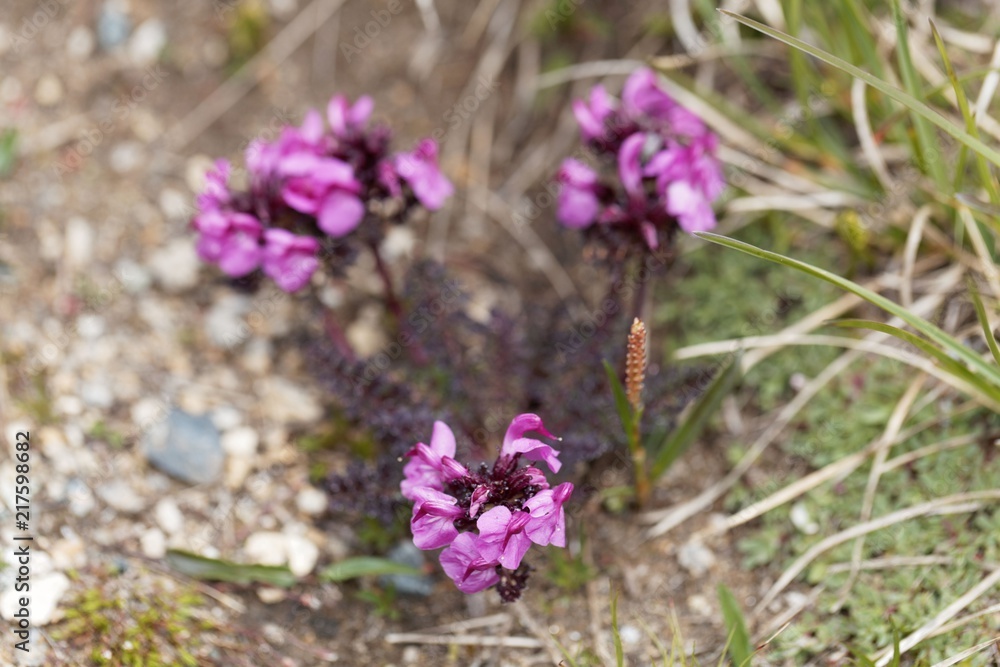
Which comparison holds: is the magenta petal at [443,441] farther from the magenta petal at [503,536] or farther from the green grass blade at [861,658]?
the green grass blade at [861,658]

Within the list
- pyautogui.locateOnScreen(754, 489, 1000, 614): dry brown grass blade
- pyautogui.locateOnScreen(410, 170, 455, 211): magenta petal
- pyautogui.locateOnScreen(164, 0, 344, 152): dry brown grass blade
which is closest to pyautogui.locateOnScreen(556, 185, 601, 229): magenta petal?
pyautogui.locateOnScreen(410, 170, 455, 211): magenta petal

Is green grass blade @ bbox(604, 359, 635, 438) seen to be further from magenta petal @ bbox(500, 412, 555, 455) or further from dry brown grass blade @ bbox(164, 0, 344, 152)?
dry brown grass blade @ bbox(164, 0, 344, 152)

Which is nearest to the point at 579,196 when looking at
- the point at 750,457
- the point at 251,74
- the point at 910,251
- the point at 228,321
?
the point at 750,457

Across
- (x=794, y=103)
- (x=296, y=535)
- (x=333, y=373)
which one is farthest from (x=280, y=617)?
(x=794, y=103)

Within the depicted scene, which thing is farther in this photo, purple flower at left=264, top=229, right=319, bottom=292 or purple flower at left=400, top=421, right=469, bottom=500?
purple flower at left=264, top=229, right=319, bottom=292

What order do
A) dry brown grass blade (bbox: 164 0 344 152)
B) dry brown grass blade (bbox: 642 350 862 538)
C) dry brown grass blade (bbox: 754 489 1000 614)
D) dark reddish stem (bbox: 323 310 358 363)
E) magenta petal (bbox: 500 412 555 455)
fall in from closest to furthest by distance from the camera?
magenta petal (bbox: 500 412 555 455) < dry brown grass blade (bbox: 754 489 1000 614) < dry brown grass blade (bbox: 642 350 862 538) < dark reddish stem (bbox: 323 310 358 363) < dry brown grass blade (bbox: 164 0 344 152)

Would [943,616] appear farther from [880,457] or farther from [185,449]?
[185,449]
